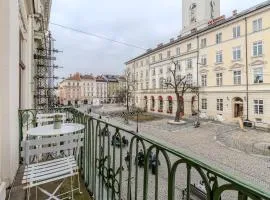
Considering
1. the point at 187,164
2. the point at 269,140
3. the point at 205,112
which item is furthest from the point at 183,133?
the point at 187,164

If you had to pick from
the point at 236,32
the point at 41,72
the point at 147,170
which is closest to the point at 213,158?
the point at 147,170

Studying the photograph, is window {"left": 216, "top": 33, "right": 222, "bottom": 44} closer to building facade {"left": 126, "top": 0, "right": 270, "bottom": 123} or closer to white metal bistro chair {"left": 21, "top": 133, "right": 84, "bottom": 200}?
building facade {"left": 126, "top": 0, "right": 270, "bottom": 123}

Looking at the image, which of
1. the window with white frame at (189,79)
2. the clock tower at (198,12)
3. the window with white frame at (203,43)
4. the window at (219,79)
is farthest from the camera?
the clock tower at (198,12)

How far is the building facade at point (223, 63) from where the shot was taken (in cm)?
2302

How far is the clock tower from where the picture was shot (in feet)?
125

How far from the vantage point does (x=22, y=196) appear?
2828 millimetres

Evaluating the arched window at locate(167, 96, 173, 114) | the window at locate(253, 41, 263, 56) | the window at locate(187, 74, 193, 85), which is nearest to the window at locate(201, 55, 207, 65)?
the window at locate(187, 74, 193, 85)

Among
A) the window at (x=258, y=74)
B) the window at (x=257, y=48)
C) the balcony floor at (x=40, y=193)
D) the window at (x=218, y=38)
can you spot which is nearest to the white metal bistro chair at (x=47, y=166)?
the balcony floor at (x=40, y=193)

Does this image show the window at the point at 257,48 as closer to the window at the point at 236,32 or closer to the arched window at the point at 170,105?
the window at the point at 236,32

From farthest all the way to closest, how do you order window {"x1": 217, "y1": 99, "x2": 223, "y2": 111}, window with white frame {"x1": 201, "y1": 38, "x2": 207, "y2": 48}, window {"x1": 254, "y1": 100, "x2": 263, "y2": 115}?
window with white frame {"x1": 201, "y1": 38, "x2": 207, "y2": 48} < window {"x1": 217, "y1": 99, "x2": 223, "y2": 111} < window {"x1": 254, "y1": 100, "x2": 263, "y2": 115}

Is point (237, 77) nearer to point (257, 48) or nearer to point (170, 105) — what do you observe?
point (257, 48)

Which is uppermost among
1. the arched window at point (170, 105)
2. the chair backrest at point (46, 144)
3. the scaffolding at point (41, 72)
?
the scaffolding at point (41, 72)

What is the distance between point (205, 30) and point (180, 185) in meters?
26.9

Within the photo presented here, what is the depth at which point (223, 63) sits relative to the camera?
1088 inches
